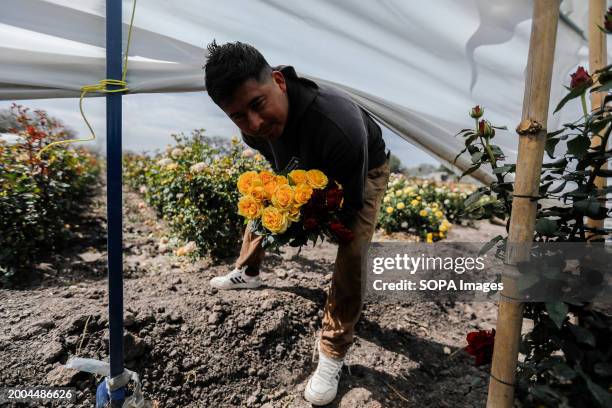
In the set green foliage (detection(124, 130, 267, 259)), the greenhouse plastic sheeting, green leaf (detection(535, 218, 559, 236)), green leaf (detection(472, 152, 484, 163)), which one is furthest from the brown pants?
green foliage (detection(124, 130, 267, 259))

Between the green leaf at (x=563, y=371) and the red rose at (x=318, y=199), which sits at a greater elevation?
the red rose at (x=318, y=199)

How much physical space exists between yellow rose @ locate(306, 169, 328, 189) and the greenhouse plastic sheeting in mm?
468

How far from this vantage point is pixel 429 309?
2426 mm

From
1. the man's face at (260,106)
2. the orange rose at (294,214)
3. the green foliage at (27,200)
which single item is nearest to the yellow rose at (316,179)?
the orange rose at (294,214)

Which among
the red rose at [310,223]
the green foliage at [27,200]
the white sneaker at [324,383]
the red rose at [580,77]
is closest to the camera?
the red rose at [580,77]

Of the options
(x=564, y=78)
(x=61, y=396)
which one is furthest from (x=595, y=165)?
(x=61, y=396)

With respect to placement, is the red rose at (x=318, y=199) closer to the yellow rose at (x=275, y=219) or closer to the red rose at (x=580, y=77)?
the yellow rose at (x=275, y=219)

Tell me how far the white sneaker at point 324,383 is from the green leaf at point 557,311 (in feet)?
3.16

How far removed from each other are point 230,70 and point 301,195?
1.64 ft

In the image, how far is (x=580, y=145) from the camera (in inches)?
34.7

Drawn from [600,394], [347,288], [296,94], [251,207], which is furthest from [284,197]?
[600,394]

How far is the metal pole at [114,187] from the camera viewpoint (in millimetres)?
1173

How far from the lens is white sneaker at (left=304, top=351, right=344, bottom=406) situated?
4.95ft

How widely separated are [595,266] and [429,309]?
162 centimetres
